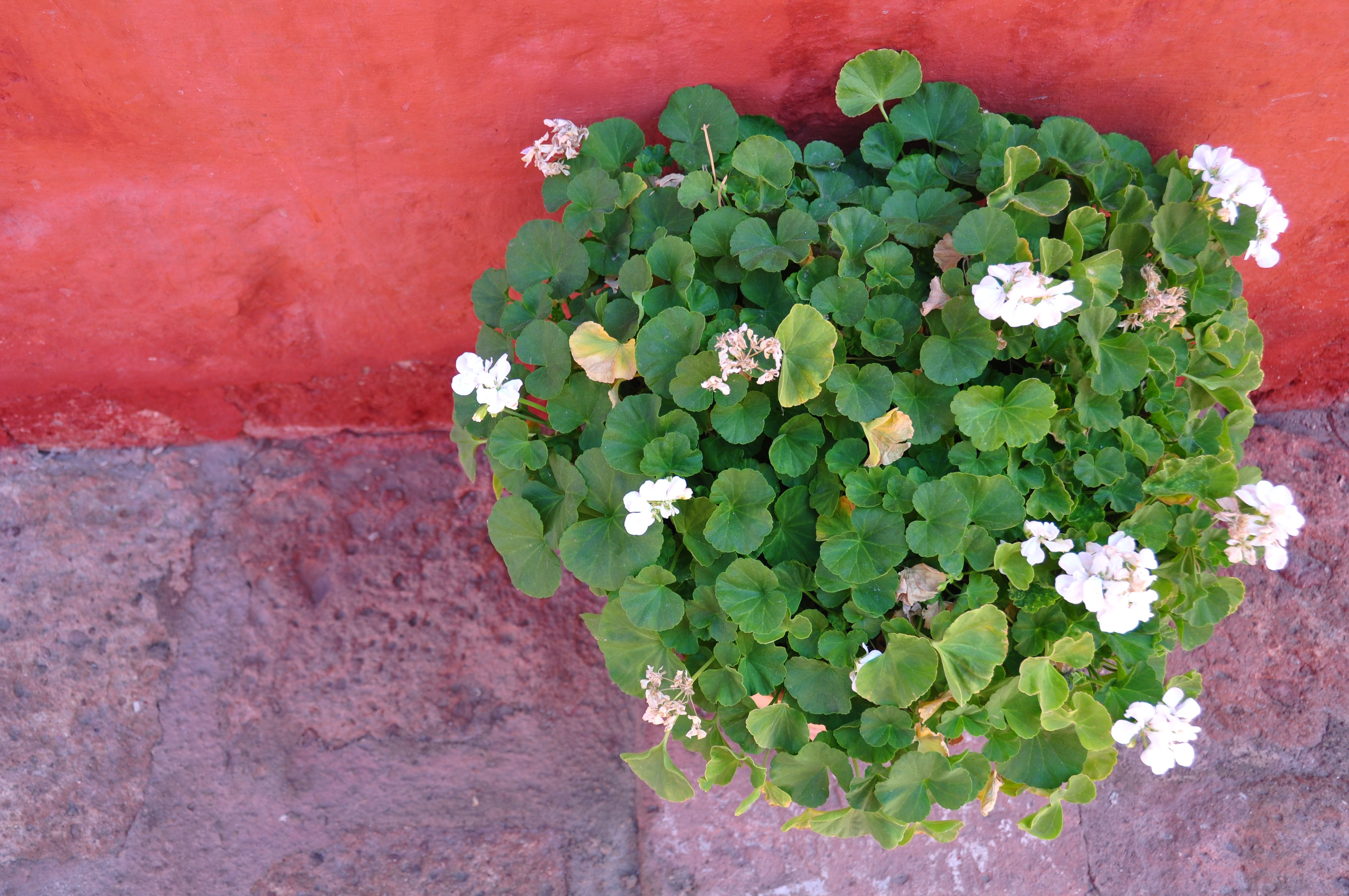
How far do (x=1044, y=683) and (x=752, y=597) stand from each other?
38 cm

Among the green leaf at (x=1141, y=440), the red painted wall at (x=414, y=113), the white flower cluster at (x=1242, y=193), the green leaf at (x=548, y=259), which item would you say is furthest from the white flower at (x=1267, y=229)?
the green leaf at (x=548, y=259)

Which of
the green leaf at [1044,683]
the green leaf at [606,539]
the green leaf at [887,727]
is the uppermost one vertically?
the green leaf at [606,539]

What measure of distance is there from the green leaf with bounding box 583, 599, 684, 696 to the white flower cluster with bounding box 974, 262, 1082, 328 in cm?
62

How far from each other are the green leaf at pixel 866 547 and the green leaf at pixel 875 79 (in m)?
0.58

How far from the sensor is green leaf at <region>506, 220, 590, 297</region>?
4.34 feet

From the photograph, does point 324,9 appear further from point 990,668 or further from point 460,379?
point 990,668

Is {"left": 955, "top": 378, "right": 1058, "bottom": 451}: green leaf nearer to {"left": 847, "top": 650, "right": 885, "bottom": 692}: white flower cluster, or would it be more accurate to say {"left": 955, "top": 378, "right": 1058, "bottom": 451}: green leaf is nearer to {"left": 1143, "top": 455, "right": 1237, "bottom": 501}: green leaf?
{"left": 1143, "top": 455, "right": 1237, "bottom": 501}: green leaf

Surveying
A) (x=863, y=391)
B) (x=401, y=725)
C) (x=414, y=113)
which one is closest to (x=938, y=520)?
(x=863, y=391)

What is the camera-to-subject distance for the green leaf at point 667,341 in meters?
1.20

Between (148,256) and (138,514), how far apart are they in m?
0.64

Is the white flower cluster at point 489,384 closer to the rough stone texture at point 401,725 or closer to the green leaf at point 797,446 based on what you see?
the green leaf at point 797,446

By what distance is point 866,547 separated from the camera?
3.87ft

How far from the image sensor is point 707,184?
4.25 feet

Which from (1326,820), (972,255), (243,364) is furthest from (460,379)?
(1326,820)
